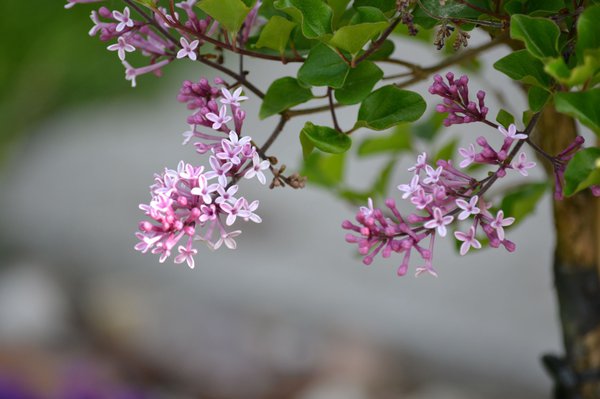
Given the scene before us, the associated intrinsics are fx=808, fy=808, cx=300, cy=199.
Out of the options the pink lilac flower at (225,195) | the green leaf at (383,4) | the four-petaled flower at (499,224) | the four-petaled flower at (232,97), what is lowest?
the four-petaled flower at (499,224)

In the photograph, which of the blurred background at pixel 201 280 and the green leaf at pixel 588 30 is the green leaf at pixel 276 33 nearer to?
the green leaf at pixel 588 30

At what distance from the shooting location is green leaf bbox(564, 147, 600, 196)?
249 millimetres

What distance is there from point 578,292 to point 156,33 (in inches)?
9.8

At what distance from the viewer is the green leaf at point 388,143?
0.51 metres

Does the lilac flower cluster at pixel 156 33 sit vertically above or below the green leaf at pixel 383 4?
below

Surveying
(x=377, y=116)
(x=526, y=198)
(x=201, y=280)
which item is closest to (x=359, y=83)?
(x=377, y=116)

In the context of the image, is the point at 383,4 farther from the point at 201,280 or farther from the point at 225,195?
the point at 201,280

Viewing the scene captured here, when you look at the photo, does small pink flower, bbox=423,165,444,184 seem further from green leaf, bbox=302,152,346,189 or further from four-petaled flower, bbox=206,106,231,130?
green leaf, bbox=302,152,346,189

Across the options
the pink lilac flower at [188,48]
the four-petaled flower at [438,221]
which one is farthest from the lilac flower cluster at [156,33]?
the four-petaled flower at [438,221]

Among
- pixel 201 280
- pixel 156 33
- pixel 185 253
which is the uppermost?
pixel 201 280

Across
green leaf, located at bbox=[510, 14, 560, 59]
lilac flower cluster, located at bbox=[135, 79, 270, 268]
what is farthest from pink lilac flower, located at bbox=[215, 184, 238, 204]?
green leaf, located at bbox=[510, 14, 560, 59]

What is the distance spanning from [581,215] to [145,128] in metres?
1.41

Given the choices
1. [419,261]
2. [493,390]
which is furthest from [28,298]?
[493,390]

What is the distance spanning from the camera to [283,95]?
0.31m
